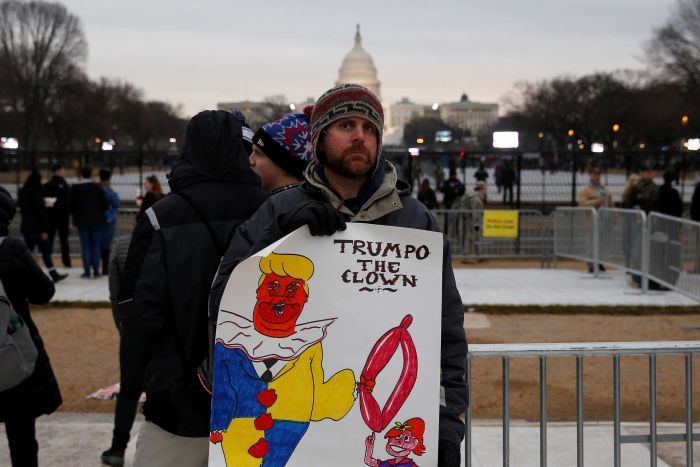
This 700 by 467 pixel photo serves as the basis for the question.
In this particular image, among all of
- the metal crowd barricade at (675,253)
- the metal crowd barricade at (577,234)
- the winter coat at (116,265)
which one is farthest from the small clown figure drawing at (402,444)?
the metal crowd barricade at (577,234)

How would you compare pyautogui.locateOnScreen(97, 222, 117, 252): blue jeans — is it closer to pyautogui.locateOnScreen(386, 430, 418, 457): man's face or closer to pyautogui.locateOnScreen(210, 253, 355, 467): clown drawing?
pyautogui.locateOnScreen(210, 253, 355, 467): clown drawing

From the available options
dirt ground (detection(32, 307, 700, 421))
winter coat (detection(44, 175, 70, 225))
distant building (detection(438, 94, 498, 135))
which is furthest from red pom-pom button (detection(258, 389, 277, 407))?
distant building (detection(438, 94, 498, 135))

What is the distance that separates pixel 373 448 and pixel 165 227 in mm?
1133

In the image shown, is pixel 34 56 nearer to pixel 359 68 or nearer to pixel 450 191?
pixel 450 191

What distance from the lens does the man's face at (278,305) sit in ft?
9.49

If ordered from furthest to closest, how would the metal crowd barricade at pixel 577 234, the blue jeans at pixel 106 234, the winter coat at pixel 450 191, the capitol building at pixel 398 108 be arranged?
the capitol building at pixel 398 108
the winter coat at pixel 450 191
the metal crowd barricade at pixel 577 234
the blue jeans at pixel 106 234

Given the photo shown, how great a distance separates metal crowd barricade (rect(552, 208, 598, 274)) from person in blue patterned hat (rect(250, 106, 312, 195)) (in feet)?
39.0

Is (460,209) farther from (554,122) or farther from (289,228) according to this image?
(554,122)

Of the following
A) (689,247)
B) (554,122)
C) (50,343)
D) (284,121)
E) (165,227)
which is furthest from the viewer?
(554,122)

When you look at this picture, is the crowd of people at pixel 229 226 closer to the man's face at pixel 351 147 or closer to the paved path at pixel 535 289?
the man's face at pixel 351 147

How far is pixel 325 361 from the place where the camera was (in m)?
Answer: 2.92

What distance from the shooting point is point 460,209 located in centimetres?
1928

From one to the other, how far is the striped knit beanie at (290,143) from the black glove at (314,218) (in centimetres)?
115

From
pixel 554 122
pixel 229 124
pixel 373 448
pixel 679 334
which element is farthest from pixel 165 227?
pixel 554 122
